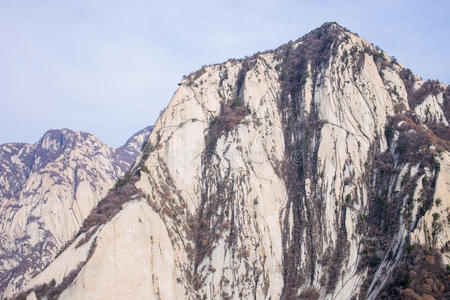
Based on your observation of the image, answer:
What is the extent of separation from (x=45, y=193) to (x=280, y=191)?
8617 cm

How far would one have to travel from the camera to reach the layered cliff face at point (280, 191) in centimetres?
4209

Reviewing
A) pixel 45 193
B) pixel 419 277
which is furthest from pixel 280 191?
pixel 45 193

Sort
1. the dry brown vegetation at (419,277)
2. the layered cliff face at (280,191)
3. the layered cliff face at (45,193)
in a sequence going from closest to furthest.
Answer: the dry brown vegetation at (419,277) < the layered cliff face at (280,191) < the layered cliff face at (45,193)

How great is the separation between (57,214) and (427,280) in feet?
331

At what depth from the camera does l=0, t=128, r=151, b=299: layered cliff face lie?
96625mm

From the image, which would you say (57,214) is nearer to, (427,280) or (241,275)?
(241,275)

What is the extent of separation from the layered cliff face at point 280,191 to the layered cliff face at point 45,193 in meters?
57.2

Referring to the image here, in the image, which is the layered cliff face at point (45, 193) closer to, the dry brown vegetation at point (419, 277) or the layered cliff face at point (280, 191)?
the layered cliff face at point (280, 191)

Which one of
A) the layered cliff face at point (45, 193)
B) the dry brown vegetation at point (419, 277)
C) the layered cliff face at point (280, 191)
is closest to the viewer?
the dry brown vegetation at point (419, 277)

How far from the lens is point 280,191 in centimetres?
5525

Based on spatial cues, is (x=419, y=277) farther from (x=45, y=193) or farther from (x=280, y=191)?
(x=45, y=193)

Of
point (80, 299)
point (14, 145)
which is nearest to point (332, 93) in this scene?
point (80, 299)

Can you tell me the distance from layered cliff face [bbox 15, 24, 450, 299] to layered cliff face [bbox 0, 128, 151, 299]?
188ft

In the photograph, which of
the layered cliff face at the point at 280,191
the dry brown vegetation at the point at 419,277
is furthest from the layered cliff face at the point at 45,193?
the dry brown vegetation at the point at 419,277
